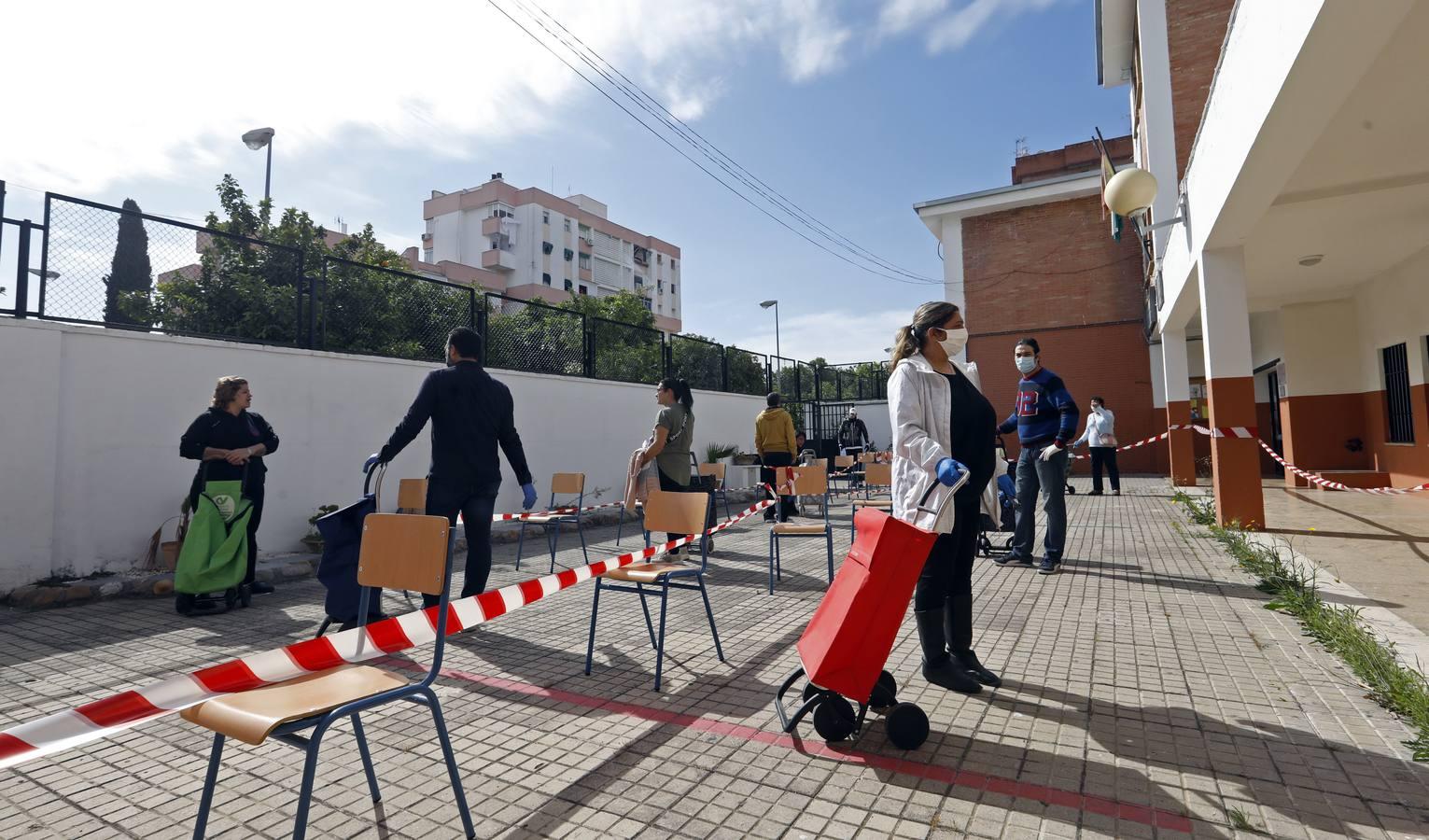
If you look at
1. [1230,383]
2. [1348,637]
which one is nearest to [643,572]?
[1348,637]

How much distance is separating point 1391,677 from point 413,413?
5351mm

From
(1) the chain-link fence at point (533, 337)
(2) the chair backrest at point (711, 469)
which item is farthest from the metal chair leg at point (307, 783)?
(1) the chain-link fence at point (533, 337)

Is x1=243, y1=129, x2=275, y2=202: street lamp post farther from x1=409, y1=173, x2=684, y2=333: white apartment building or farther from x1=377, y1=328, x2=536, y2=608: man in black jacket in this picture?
x1=409, y1=173, x2=684, y2=333: white apartment building

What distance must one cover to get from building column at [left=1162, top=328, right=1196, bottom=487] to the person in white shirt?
1.18m

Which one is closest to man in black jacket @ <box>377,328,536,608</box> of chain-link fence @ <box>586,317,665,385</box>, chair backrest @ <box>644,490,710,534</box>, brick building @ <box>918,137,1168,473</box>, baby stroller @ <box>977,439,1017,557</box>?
chair backrest @ <box>644,490,710,534</box>

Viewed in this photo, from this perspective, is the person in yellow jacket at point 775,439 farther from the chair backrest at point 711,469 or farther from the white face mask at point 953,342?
the white face mask at point 953,342

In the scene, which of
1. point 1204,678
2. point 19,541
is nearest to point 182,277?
point 19,541

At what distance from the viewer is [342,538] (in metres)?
4.10

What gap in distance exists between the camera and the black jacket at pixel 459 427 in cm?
458

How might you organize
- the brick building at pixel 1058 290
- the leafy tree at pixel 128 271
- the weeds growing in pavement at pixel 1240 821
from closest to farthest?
the weeds growing in pavement at pixel 1240 821, the leafy tree at pixel 128 271, the brick building at pixel 1058 290

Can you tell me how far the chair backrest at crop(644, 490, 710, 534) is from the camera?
4348 mm

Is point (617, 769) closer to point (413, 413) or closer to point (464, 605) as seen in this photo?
point (464, 605)

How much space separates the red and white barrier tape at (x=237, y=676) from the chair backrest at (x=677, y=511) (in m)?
0.91

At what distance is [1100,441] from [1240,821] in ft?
40.8
